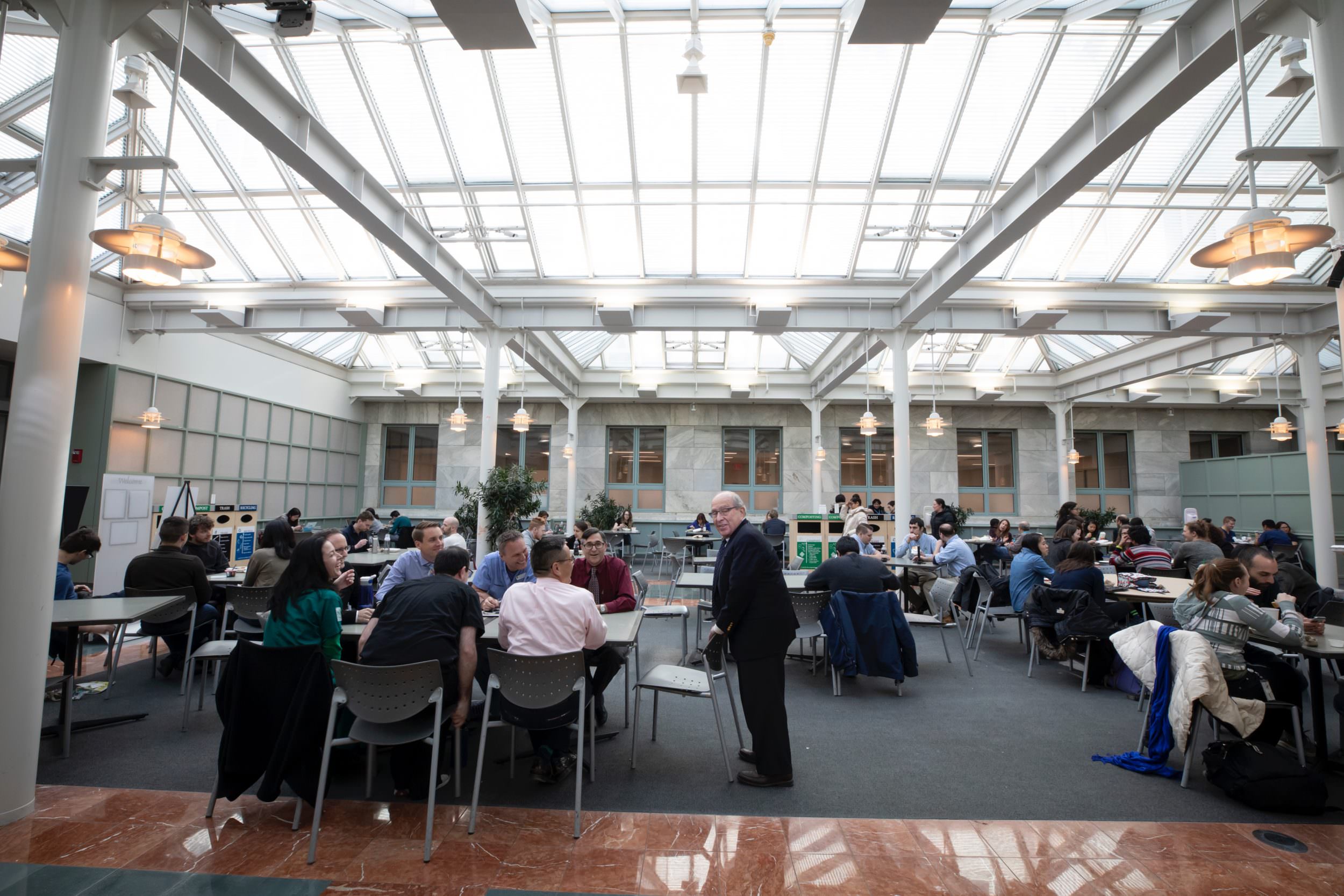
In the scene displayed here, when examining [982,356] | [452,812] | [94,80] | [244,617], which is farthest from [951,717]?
[982,356]

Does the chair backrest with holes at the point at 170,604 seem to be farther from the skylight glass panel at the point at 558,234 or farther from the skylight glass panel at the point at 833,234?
the skylight glass panel at the point at 833,234

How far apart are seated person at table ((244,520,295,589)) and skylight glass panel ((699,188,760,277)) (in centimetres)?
632

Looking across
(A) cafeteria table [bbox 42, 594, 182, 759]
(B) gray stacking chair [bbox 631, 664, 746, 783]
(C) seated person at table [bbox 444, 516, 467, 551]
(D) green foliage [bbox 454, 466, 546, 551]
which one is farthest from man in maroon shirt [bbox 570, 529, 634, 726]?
(D) green foliage [bbox 454, 466, 546, 551]

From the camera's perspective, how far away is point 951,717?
4.73 meters

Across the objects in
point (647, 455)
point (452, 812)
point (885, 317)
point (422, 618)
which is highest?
point (885, 317)

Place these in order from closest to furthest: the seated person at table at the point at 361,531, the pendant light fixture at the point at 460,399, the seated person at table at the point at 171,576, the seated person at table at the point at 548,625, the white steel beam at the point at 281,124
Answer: the seated person at table at the point at 548,625 < the white steel beam at the point at 281,124 < the seated person at table at the point at 171,576 < the seated person at table at the point at 361,531 < the pendant light fixture at the point at 460,399

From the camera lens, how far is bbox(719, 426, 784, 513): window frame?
57.1 feet

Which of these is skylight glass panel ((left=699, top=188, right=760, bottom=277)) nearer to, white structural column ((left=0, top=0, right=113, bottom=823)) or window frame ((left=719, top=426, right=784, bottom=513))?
white structural column ((left=0, top=0, right=113, bottom=823))

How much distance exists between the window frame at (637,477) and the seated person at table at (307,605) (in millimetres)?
14185

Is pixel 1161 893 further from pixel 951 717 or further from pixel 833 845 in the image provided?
pixel 951 717

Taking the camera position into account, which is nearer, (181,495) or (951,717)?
(951,717)

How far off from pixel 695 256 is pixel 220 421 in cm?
980

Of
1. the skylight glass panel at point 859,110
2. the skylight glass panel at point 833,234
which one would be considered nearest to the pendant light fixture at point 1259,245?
the skylight glass panel at point 859,110

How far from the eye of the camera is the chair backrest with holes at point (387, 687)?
2852 millimetres
